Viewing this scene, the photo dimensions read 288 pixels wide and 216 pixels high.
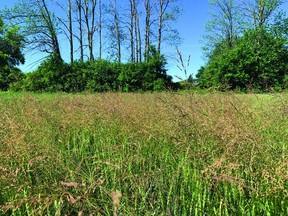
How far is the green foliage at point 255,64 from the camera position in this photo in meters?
20.4

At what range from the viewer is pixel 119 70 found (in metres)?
20.3

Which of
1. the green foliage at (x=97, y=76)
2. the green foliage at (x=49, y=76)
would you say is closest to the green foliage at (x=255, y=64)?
the green foliage at (x=97, y=76)

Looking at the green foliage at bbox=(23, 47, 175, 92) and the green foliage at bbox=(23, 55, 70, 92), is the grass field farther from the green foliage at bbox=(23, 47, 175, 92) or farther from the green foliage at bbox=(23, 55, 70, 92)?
the green foliage at bbox=(23, 55, 70, 92)

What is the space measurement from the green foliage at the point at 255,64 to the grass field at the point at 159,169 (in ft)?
59.4

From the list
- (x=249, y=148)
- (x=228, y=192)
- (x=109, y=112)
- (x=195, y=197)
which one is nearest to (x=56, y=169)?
(x=195, y=197)

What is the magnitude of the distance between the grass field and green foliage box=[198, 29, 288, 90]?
59.4ft

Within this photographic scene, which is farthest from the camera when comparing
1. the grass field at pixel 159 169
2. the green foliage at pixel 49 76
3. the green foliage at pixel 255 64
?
Result: the green foliage at pixel 255 64

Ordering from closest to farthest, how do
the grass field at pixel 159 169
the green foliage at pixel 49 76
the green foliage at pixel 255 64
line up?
1. the grass field at pixel 159 169
2. the green foliage at pixel 49 76
3. the green foliage at pixel 255 64

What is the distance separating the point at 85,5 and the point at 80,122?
2867 centimetres

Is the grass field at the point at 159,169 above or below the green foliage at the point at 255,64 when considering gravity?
below

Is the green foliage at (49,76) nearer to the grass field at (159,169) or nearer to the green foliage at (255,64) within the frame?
the green foliage at (255,64)

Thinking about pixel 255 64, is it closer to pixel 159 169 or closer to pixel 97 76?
pixel 97 76

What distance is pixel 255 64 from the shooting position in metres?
20.7

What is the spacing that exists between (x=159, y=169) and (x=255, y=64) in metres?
21.6
